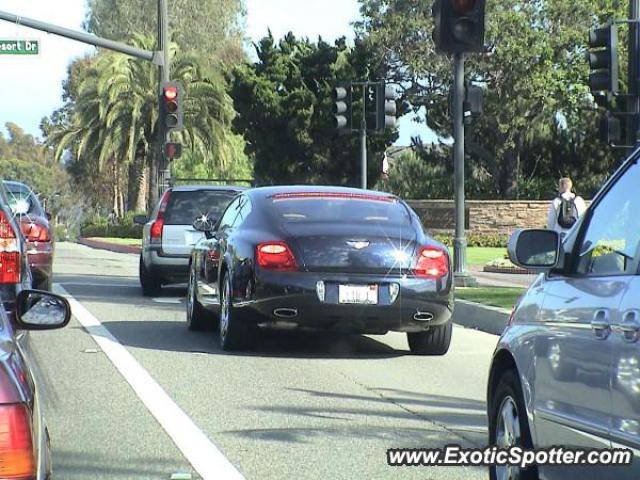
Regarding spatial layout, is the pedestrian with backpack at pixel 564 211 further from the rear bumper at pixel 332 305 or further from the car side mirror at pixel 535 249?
the car side mirror at pixel 535 249

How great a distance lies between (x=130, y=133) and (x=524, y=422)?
47262 millimetres

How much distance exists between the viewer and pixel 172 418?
797cm

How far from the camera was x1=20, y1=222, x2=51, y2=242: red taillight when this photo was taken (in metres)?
14.3

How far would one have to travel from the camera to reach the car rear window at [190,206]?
18109mm

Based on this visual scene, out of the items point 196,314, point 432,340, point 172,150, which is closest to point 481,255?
point 172,150

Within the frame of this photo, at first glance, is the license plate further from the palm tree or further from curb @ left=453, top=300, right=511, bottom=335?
the palm tree

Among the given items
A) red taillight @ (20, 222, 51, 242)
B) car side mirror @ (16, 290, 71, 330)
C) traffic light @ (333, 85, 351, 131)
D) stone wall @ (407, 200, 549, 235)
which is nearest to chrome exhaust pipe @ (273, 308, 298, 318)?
red taillight @ (20, 222, 51, 242)

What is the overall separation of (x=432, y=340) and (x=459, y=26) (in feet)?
23.0

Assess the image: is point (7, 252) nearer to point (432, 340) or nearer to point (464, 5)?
point (432, 340)

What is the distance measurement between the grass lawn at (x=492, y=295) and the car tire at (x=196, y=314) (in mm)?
3678

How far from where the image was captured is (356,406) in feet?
28.1

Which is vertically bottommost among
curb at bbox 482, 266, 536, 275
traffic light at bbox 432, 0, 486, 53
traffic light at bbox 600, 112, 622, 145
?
curb at bbox 482, 266, 536, 275

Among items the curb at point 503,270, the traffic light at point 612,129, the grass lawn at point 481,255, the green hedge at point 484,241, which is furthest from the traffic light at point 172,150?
the green hedge at point 484,241

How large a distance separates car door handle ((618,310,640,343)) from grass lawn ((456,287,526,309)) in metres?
10.8
